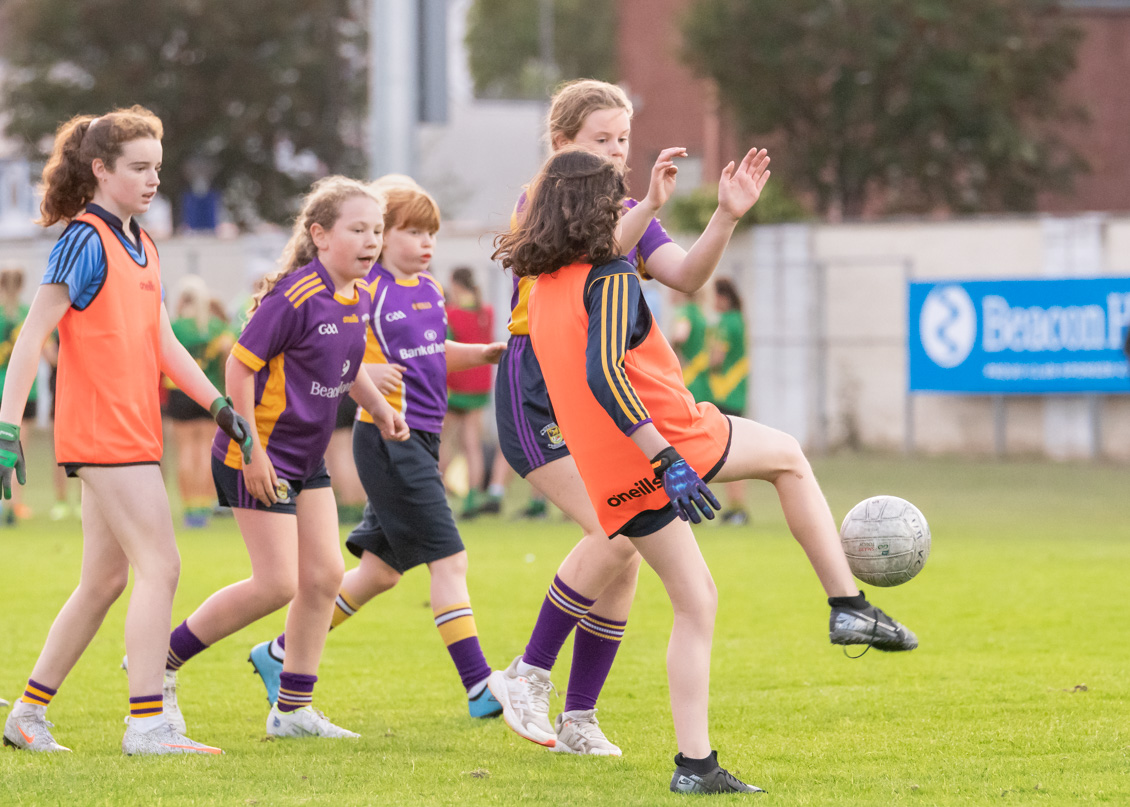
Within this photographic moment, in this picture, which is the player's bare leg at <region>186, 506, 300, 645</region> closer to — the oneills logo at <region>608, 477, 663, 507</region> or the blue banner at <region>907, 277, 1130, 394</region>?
the oneills logo at <region>608, 477, 663, 507</region>

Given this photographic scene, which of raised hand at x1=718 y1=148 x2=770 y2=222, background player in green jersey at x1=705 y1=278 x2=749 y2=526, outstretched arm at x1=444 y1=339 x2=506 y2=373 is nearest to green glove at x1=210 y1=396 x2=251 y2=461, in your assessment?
outstretched arm at x1=444 y1=339 x2=506 y2=373

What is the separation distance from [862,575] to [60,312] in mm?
2683

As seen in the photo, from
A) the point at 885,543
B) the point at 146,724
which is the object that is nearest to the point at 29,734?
the point at 146,724

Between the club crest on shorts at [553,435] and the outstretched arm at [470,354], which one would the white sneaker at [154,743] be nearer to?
the club crest on shorts at [553,435]

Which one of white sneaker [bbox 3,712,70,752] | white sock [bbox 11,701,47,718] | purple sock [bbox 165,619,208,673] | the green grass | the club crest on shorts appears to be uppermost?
the club crest on shorts

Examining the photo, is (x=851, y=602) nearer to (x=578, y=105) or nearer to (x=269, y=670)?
(x=578, y=105)

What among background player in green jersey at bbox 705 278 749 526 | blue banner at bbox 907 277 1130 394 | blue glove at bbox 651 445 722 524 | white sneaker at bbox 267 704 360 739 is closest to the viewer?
blue glove at bbox 651 445 722 524

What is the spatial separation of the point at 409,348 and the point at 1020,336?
1569 centimetres

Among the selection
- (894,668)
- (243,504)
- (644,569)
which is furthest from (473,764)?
(644,569)

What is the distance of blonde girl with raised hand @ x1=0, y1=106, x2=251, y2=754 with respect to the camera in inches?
200

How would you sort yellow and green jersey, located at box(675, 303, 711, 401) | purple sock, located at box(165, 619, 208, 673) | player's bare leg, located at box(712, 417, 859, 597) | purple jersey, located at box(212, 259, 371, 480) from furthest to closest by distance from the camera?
1. yellow and green jersey, located at box(675, 303, 711, 401)
2. purple sock, located at box(165, 619, 208, 673)
3. purple jersey, located at box(212, 259, 371, 480)
4. player's bare leg, located at box(712, 417, 859, 597)

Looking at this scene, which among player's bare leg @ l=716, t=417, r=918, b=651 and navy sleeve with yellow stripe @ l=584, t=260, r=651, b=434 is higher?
navy sleeve with yellow stripe @ l=584, t=260, r=651, b=434

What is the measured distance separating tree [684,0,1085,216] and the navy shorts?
24406 millimetres

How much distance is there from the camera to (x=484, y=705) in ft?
19.6
